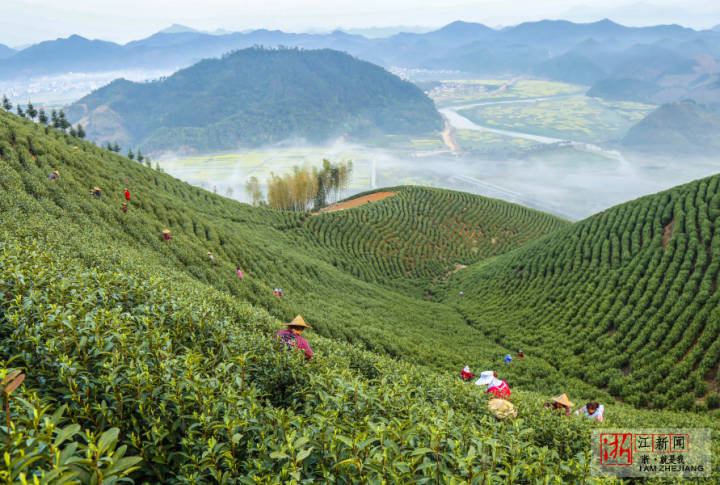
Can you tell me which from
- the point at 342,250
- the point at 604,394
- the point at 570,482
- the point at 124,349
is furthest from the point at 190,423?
the point at 342,250

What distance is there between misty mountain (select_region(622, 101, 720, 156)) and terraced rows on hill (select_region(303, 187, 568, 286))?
573 feet

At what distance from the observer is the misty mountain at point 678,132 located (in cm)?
16925

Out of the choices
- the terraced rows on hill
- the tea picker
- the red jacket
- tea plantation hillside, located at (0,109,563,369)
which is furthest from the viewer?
the terraced rows on hill

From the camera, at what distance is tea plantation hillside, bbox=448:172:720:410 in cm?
1131

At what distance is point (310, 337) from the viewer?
8477 millimetres

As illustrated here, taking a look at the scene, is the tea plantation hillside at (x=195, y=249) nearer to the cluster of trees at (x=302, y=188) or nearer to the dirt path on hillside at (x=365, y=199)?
the dirt path on hillside at (x=365, y=199)

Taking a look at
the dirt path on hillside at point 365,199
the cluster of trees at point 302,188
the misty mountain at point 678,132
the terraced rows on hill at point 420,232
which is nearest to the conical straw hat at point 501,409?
the terraced rows on hill at point 420,232

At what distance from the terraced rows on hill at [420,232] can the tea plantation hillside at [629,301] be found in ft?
30.1

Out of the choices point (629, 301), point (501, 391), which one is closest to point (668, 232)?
point (629, 301)

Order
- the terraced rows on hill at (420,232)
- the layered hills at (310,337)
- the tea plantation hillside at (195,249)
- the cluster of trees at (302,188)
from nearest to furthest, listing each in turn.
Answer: the layered hills at (310,337) < the tea plantation hillside at (195,249) < the terraced rows on hill at (420,232) < the cluster of trees at (302,188)

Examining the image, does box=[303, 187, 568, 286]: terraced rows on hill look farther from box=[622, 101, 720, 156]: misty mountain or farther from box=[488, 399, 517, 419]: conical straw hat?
box=[622, 101, 720, 156]: misty mountain

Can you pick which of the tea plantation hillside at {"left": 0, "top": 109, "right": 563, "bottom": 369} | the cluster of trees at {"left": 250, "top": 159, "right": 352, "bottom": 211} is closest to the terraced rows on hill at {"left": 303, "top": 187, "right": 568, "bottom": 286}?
the tea plantation hillside at {"left": 0, "top": 109, "right": 563, "bottom": 369}

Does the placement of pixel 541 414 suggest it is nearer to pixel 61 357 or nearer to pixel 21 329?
pixel 61 357

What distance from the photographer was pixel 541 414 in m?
5.20
